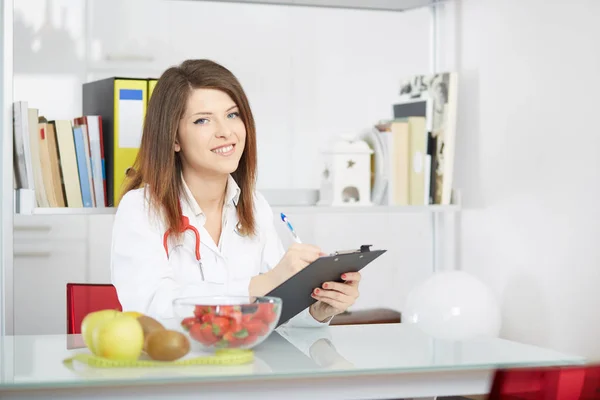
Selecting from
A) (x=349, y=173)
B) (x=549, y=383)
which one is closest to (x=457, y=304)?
(x=349, y=173)

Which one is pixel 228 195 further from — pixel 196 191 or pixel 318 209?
pixel 318 209

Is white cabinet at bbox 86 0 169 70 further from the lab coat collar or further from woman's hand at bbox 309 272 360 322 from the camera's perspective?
woman's hand at bbox 309 272 360 322

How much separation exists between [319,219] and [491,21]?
3.27 feet

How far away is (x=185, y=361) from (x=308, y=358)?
208 millimetres

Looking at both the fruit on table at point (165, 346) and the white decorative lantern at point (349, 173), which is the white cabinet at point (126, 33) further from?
the fruit on table at point (165, 346)

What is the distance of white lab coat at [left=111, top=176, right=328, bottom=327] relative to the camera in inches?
74.2

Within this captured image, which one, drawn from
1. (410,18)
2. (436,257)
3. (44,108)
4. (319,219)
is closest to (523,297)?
(436,257)

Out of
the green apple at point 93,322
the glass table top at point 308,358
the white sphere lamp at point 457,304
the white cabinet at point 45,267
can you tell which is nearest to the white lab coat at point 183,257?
the glass table top at point 308,358

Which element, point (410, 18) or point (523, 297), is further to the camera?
point (410, 18)

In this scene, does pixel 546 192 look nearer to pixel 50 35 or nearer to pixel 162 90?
pixel 162 90

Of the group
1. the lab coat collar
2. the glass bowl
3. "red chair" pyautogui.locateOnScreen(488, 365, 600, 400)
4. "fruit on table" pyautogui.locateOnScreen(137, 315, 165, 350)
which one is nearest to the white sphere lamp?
the lab coat collar

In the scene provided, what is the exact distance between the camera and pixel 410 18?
11.6 feet

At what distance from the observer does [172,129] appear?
2162 millimetres

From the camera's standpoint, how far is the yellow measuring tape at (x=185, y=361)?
127cm
